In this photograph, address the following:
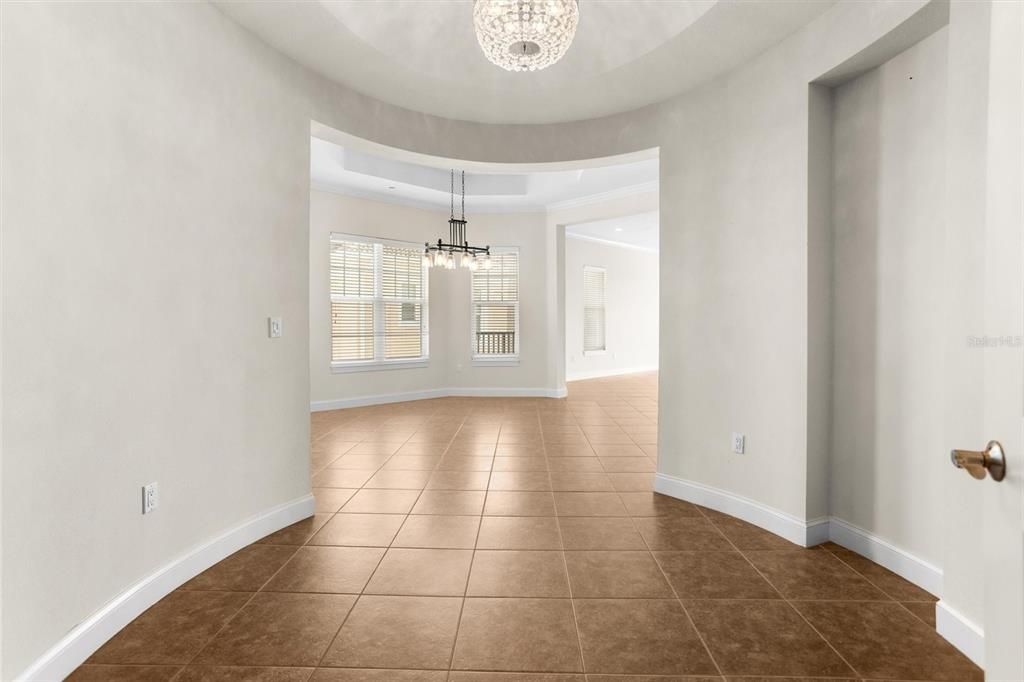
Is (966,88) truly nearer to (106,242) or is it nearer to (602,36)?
(602,36)

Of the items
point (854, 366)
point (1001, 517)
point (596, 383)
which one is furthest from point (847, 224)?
point (596, 383)

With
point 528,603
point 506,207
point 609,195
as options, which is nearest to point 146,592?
point 528,603

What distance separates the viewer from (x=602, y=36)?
2889 millimetres

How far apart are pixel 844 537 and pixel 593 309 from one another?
26.2ft

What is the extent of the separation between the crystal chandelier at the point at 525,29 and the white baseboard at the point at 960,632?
103 inches

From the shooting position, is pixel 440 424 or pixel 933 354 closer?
pixel 933 354

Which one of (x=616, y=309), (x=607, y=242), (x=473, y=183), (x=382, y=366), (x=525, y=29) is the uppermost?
(x=473, y=183)

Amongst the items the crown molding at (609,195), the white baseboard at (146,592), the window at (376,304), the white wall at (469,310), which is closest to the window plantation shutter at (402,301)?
the window at (376,304)

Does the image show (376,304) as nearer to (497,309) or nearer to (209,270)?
(497,309)

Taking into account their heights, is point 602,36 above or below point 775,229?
above

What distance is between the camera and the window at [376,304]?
6.90 metres

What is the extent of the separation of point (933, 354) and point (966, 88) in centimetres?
106

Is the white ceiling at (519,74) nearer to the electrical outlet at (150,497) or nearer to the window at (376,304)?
the electrical outlet at (150,497)

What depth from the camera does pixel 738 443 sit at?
9.82 ft
